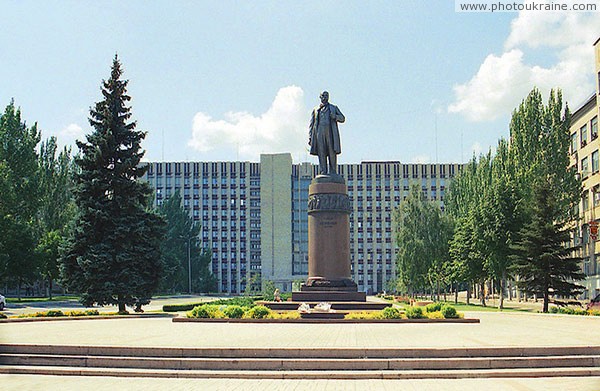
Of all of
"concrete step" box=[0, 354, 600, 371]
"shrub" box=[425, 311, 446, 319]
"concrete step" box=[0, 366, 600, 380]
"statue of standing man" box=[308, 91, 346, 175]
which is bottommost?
"concrete step" box=[0, 366, 600, 380]

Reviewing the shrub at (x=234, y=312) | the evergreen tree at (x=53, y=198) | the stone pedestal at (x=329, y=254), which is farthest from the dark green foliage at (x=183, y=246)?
the shrub at (x=234, y=312)

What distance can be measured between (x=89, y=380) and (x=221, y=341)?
3.87 m

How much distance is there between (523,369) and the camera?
13.8m

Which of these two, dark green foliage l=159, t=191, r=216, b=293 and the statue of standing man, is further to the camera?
dark green foliage l=159, t=191, r=216, b=293

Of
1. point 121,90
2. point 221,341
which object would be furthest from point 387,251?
point 221,341

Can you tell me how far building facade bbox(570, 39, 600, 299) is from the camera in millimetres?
54688

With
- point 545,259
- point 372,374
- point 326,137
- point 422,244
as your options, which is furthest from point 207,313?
point 422,244

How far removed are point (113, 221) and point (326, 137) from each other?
37.7 feet

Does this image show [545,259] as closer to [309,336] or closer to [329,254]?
[329,254]

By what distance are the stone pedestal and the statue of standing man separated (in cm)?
234

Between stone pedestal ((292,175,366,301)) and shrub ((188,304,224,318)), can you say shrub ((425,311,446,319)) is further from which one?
shrub ((188,304,224,318))

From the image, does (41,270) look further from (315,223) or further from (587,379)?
(587,379)

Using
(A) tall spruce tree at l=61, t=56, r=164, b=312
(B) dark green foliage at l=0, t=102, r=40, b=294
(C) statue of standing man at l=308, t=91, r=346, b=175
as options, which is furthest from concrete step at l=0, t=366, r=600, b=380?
(B) dark green foliage at l=0, t=102, r=40, b=294

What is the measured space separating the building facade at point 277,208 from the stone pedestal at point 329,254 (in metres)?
94.9
